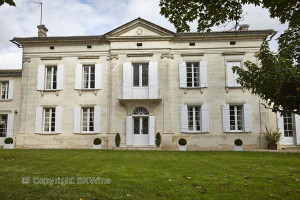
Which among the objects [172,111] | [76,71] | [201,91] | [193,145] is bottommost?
[193,145]

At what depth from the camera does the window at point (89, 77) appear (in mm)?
16219

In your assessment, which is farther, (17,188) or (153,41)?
(153,41)

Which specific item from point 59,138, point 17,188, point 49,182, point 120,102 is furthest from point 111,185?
point 59,138

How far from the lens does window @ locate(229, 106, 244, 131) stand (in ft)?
50.4

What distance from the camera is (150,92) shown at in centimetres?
1503

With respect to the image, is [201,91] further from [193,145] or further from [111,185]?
[111,185]

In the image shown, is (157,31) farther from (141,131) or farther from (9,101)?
(9,101)

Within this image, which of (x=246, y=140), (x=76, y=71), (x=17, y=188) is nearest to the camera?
(x=17, y=188)

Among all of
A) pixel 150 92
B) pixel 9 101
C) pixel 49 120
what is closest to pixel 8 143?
pixel 49 120

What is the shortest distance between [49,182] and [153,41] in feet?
41.0

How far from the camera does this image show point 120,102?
611 inches

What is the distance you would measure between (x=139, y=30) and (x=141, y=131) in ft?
21.3

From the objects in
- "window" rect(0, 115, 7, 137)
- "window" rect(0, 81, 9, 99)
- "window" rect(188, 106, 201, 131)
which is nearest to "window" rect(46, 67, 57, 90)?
"window" rect(0, 81, 9, 99)

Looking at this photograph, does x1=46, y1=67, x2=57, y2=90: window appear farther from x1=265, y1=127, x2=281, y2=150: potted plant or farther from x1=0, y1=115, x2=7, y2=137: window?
x1=265, y1=127, x2=281, y2=150: potted plant
